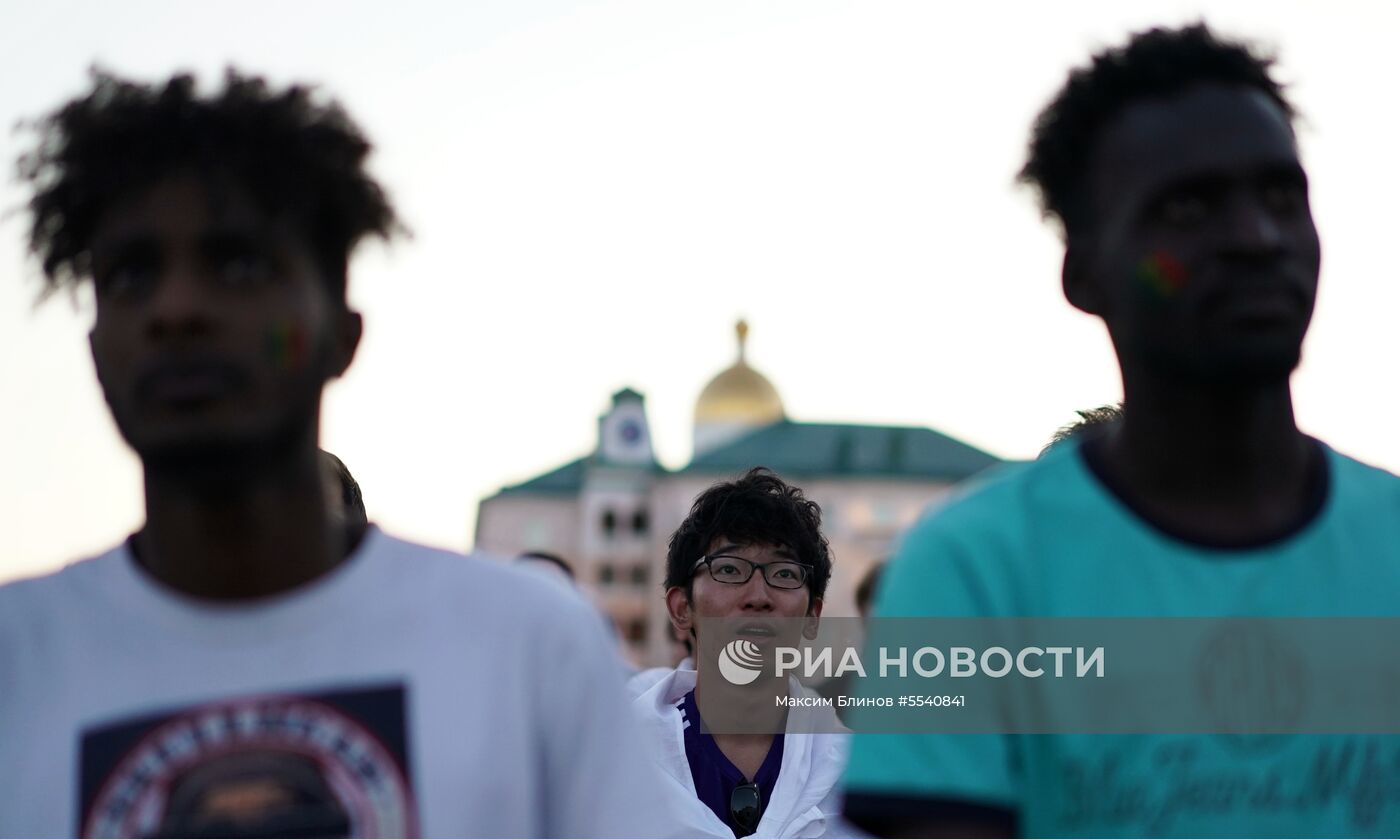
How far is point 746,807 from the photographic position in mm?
4789

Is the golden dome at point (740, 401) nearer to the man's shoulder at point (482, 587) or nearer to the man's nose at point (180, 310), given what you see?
the man's shoulder at point (482, 587)

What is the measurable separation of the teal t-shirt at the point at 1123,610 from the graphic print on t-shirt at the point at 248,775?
21.6 inches

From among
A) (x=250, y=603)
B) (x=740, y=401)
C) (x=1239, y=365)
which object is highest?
(x=740, y=401)

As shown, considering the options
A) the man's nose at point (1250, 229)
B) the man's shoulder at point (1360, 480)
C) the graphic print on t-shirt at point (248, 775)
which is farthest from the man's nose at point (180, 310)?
the man's shoulder at point (1360, 480)

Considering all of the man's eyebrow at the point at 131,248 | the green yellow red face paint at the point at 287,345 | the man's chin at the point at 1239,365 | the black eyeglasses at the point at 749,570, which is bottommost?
the black eyeglasses at the point at 749,570

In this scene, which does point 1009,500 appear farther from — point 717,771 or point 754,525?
point 754,525

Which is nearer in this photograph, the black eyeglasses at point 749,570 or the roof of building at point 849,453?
the black eyeglasses at point 749,570

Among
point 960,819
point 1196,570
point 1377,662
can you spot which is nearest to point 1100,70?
point 1196,570

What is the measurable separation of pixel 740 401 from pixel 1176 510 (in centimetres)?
8024

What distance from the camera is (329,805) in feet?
6.74

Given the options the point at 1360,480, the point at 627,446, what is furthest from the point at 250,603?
the point at 627,446

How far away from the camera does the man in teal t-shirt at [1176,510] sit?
2.05m

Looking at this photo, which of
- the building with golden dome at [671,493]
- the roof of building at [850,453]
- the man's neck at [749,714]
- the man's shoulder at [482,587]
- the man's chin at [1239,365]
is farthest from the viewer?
the roof of building at [850,453]

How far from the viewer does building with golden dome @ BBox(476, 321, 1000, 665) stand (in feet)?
237
